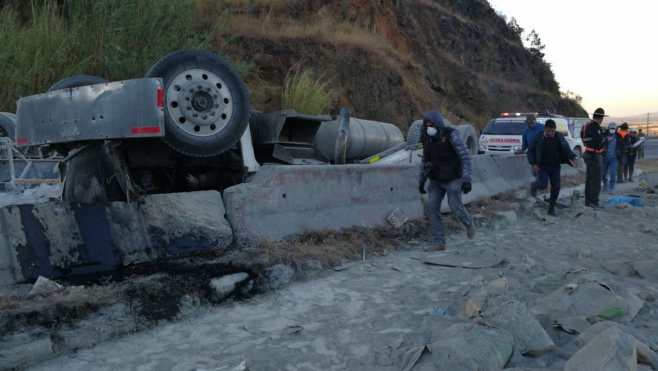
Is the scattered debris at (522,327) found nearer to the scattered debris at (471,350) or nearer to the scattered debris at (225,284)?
the scattered debris at (471,350)

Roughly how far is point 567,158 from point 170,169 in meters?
6.54

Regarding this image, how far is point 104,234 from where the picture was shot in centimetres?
445

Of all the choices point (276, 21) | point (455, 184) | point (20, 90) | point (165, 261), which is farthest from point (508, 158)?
point (276, 21)

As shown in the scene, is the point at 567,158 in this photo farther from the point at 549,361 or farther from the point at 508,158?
the point at 549,361

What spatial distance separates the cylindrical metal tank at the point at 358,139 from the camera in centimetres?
725

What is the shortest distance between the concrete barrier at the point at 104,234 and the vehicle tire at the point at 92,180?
0.54 m

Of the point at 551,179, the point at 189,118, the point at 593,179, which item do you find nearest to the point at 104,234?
the point at 189,118

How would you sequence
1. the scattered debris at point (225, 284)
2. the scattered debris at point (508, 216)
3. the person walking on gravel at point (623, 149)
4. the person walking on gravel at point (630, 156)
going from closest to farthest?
the scattered debris at point (225, 284) < the scattered debris at point (508, 216) < the person walking on gravel at point (623, 149) < the person walking on gravel at point (630, 156)

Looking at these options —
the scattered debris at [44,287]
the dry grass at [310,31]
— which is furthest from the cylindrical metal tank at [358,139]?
the dry grass at [310,31]

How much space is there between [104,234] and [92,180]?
3.00ft

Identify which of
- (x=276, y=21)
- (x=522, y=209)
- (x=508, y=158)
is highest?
(x=276, y=21)

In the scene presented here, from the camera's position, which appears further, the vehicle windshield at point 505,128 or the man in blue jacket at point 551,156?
the vehicle windshield at point 505,128

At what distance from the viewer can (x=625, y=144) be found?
1562 centimetres

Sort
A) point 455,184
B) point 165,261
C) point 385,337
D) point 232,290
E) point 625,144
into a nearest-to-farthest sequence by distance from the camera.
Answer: point 385,337 → point 232,290 → point 165,261 → point 455,184 → point 625,144
